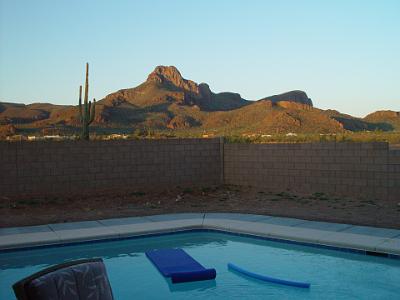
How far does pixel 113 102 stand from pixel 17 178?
44.2 meters

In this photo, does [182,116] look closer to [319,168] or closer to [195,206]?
[319,168]

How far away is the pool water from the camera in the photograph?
23.5 ft

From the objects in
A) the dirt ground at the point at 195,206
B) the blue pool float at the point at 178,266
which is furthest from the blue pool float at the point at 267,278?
the dirt ground at the point at 195,206

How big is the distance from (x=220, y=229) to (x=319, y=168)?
16.8 ft

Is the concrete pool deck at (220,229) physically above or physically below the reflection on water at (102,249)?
above

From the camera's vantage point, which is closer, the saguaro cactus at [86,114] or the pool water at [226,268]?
the pool water at [226,268]

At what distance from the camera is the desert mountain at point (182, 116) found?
46500mm

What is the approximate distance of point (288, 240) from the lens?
941cm

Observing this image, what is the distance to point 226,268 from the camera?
8.41 m

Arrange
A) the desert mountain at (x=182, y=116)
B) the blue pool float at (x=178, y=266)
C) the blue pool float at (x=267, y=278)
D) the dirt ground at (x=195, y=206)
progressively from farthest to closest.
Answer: the desert mountain at (x=182, y=116) → the dirt ground at (x=195, y=206) → the blue pool float at (x=178, y=266) → the blue pool float at (x=267, y=278)

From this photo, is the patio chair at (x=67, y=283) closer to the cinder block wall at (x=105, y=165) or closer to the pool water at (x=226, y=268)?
the pool water at (x=226, y=268)

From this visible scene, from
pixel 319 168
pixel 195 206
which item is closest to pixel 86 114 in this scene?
pixel 195 206

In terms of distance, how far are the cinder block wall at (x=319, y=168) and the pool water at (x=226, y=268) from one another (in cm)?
489

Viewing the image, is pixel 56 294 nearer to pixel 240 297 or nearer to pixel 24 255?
pixel 240 297
